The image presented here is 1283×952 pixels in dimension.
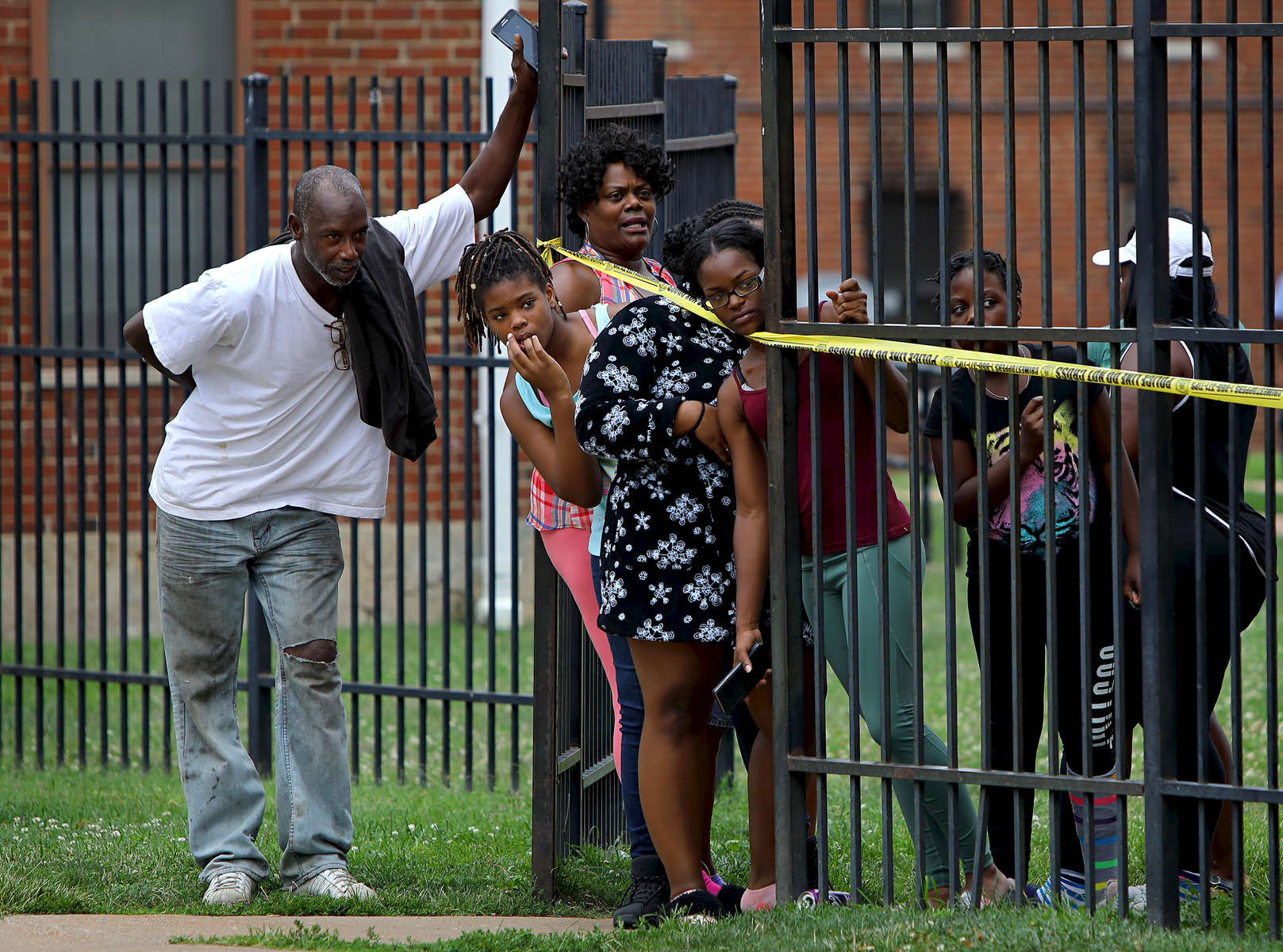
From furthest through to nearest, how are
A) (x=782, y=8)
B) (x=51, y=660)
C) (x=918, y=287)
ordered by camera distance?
(x=918, y=287), (x=51, y=660), (x=782, y=8)

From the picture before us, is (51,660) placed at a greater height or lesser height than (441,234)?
lesser

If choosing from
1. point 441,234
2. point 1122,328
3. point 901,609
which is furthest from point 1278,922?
point 441,234

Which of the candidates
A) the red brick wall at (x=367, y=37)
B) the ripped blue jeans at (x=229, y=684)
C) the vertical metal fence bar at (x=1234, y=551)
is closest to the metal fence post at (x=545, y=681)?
the ripped blue jeans at (x=229, y=684)

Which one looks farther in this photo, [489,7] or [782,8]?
[489,7]

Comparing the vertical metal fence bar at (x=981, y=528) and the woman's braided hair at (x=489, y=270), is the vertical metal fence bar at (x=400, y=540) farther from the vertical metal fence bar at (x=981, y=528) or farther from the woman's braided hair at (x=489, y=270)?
the vertical metal fence bar at (x=981, y=528)

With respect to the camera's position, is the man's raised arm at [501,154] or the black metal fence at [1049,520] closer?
the black metal fence at [1049,520]

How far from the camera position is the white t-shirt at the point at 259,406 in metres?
4.35

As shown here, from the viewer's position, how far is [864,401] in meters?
4.08

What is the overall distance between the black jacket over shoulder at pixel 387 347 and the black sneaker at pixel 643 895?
1395 millimetres

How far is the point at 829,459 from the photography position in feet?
13.2

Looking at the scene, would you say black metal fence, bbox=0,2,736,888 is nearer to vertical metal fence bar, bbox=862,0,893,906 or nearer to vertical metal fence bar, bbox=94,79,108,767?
vertical metal fence bar, bbox=94,79,108,767

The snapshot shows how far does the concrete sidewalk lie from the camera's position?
159 inches

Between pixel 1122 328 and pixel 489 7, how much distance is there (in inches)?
261

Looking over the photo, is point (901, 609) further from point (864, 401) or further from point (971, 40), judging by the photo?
point (971, 40)
